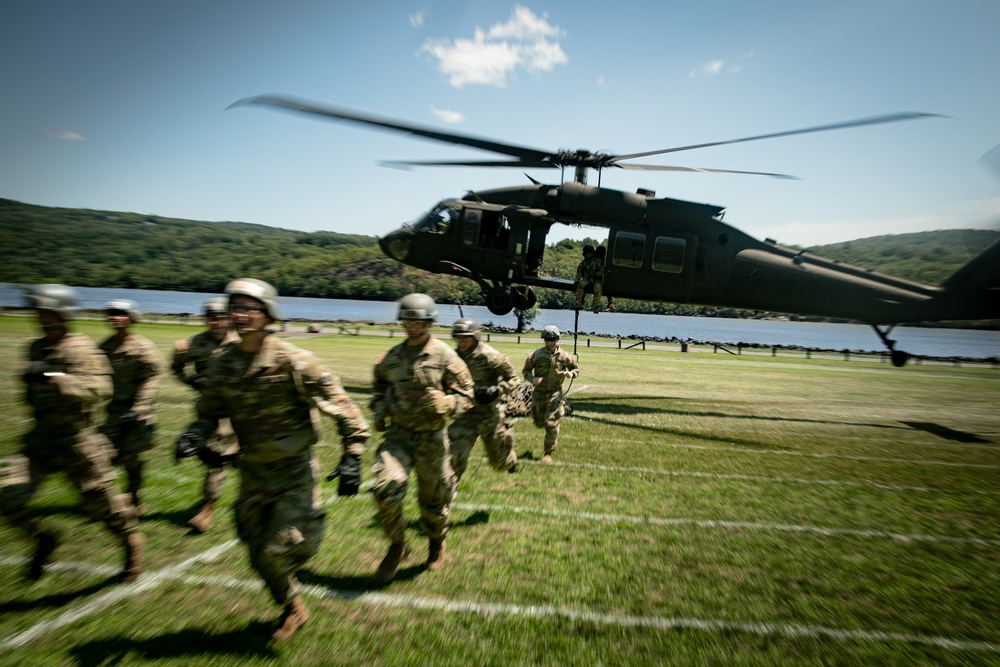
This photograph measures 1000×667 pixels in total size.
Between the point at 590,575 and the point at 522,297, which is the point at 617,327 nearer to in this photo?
the point at 522,297

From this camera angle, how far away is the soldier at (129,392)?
4977mm

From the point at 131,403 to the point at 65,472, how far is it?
4.20 ft

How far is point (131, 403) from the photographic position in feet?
16.6

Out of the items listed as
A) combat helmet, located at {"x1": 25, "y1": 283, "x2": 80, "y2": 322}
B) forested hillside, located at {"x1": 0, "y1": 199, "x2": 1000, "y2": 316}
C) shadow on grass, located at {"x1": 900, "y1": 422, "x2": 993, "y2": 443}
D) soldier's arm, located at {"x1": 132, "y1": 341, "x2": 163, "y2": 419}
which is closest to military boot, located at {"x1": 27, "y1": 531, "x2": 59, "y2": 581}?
soldier's arm, located at {"x1": 132, "y1": 341, "x2": 163, "y2": 419}

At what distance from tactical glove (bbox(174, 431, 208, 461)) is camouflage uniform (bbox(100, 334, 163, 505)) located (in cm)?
100

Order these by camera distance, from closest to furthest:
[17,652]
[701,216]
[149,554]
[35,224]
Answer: [17,652], [149,554], [701,216], [35,224]

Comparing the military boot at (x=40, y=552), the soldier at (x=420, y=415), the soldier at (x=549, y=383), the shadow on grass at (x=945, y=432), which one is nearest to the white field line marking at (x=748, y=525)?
the soldier at (x=420, y=415)

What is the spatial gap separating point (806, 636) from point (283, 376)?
416 centimetres

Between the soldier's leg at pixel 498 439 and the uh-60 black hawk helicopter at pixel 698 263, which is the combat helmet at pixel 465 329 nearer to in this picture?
the soldier's leg at pixel 498 439

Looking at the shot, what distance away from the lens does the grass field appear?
3447mm

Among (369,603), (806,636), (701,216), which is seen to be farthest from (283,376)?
(701,216)

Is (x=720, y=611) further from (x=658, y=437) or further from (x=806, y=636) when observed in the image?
(x=658, y=437)

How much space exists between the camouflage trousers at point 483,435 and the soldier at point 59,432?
2913 mm

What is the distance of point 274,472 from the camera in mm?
3502
